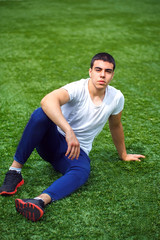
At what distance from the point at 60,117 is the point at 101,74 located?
1.58 ft

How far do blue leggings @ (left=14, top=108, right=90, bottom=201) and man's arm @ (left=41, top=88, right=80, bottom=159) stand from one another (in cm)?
9

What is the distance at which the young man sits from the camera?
2.14 m

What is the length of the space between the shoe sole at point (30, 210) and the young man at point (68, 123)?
133mm

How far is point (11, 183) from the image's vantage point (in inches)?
88.7

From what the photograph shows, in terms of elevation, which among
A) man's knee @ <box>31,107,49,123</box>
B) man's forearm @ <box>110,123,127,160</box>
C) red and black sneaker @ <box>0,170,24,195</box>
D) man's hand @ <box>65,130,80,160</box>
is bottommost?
red and black sneaker @ <box>0,170,24,195</box>

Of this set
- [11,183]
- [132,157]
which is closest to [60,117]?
[11,183]

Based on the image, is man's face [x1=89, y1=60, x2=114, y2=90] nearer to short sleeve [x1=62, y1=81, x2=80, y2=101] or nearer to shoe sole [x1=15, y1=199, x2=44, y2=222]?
short sleeve [x1=62, y1=81, x2=80, y2=101]

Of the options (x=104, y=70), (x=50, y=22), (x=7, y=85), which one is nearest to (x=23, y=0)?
(x=50, y=22)

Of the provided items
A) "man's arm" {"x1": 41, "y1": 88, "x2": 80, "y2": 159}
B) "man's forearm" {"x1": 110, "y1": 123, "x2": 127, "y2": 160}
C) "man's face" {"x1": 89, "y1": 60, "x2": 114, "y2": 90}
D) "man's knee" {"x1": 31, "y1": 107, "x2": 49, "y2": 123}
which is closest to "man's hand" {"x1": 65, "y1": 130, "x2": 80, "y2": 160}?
"man's arm" {"x1": 41, "y1": 88, "x2": 80, "y2": 159}

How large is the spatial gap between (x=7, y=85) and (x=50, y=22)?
4.99 m

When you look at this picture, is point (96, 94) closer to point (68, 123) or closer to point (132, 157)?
point (68, 123)

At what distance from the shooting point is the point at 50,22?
9.02 metres

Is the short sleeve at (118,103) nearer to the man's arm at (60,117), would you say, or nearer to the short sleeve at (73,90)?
the short sleeve at (73,90)

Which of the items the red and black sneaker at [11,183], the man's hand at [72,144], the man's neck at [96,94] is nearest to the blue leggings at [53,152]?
the red and black sneaker at [11,183]
